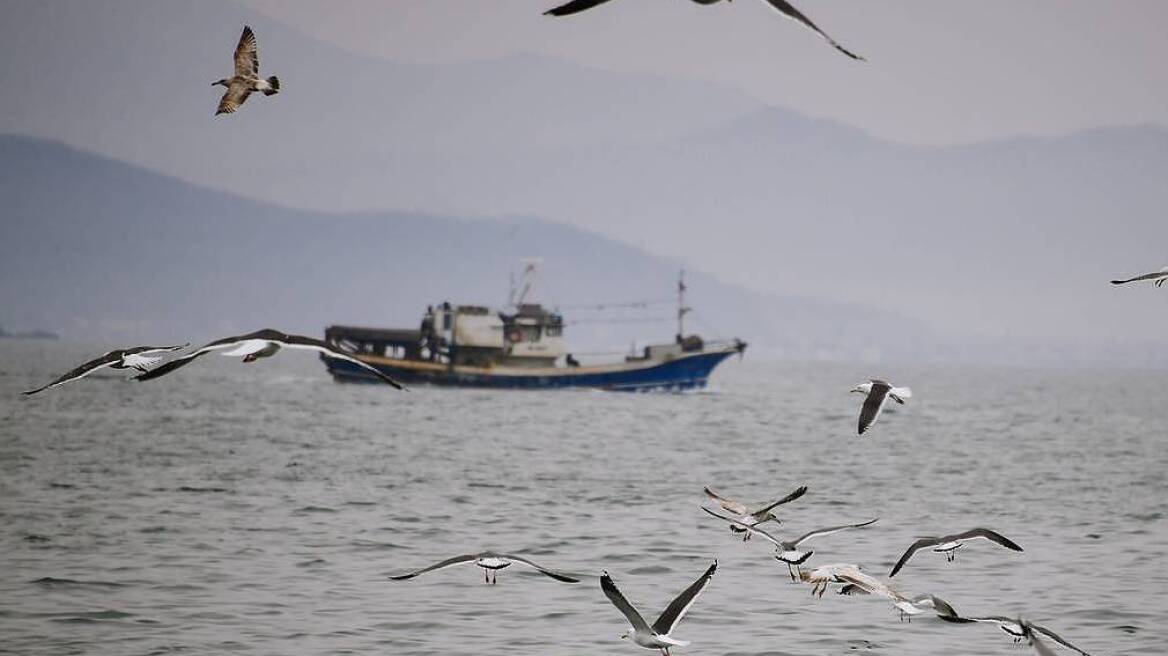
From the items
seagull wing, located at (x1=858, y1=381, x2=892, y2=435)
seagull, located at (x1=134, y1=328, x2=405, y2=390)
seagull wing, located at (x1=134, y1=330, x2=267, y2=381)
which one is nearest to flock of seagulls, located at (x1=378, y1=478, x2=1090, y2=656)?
seagull wing, located at (x1=858, y1=381, x2=892, y2=435)

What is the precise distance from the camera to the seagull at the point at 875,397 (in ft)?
47.4

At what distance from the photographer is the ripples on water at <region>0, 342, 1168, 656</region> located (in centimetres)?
1964

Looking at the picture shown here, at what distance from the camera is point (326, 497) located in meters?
37.5

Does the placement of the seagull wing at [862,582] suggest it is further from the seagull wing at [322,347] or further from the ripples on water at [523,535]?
the seagull wing at [322,347]

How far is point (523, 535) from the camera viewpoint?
30172mm

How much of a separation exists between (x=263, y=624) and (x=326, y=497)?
1765 centimetres

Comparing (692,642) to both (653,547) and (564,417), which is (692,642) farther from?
(564,417)

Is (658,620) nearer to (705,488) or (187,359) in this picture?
(705,488)

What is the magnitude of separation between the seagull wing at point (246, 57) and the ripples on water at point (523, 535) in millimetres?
7181

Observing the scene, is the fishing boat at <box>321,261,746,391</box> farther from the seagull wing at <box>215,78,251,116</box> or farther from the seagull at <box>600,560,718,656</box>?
the seagull at <box>600,560,718,656</box>

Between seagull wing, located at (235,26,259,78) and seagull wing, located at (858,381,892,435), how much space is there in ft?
28.3

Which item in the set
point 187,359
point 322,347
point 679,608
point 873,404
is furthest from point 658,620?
point 187,359

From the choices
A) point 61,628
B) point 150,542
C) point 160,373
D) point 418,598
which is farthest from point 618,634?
point 150,542

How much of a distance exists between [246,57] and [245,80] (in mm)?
563
